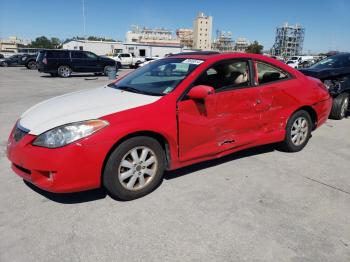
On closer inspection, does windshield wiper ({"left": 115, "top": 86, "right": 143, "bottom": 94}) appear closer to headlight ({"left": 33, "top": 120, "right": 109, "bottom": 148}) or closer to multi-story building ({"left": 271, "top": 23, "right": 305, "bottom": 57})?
headlight ({"left": 33, "top": 120, "right": 109, "bottom": 148})

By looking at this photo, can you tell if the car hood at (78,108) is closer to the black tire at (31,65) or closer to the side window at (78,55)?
the side window at (78,55)

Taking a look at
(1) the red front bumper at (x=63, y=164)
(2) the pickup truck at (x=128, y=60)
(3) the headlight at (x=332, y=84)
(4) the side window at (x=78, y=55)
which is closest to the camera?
(1) the red front bumper at (x=63, y=164)

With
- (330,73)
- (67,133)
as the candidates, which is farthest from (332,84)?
(67,133)

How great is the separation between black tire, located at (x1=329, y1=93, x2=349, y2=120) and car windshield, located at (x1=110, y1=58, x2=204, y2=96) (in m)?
4.91

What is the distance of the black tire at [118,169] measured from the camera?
3.10 metres

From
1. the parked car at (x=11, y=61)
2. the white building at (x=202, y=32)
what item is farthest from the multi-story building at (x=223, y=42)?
the parked car at (x=11, y=61)

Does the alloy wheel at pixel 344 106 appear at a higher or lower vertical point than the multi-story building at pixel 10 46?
lower

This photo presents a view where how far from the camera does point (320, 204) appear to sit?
3350 millimetres

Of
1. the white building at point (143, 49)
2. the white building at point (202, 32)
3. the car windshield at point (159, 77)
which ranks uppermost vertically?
the white building at point (202, 32)

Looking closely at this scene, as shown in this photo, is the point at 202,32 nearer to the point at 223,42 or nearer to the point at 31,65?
the point at 223,42

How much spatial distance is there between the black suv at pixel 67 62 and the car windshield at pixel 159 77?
17.1 metres

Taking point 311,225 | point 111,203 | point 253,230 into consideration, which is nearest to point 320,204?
point 311,225

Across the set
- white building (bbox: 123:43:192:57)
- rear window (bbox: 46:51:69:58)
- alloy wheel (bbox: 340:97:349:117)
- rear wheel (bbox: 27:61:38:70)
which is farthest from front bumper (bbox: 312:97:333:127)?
white building (bbox: 123:43:192:57)

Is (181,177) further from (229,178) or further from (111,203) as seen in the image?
(111,203)
